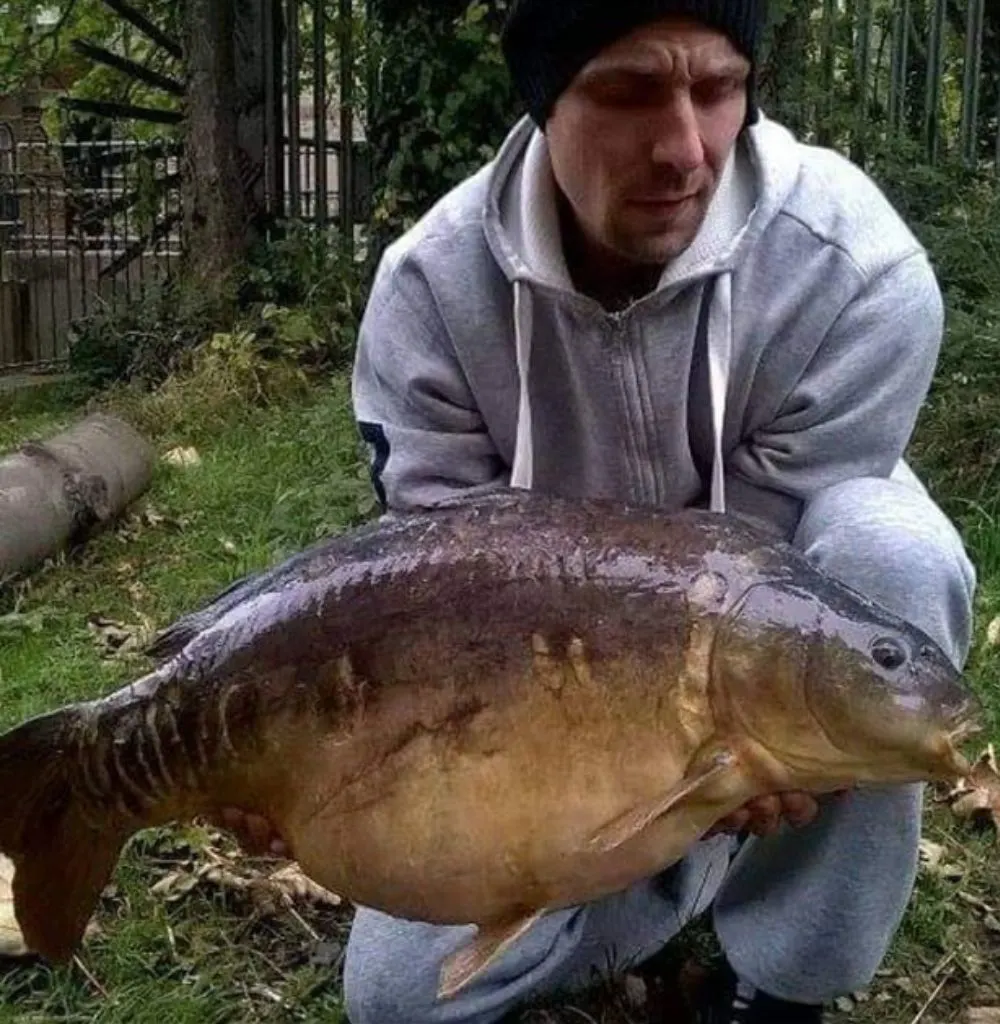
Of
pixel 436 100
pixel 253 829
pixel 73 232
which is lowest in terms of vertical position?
pixel 73 232

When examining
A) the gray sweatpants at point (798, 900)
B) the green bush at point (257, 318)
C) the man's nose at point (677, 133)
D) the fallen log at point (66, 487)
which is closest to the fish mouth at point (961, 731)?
the gray sweatpants at point (798, 900)

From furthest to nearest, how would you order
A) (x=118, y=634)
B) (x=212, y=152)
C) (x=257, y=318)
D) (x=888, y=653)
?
(x=212, y=152) < (x=257, y=318) < (x=118, y=634) < (x=888, y=653)

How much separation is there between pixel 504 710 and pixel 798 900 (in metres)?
0.75

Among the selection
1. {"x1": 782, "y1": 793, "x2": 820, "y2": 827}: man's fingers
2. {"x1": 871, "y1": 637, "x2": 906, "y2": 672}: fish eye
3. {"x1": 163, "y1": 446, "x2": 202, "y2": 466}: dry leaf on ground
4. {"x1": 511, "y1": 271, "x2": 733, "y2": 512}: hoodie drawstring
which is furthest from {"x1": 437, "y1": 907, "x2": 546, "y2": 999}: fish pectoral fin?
{"x1": 163, "y1": 446, "x2": 202, "y2": 466}: dry leaf on ground

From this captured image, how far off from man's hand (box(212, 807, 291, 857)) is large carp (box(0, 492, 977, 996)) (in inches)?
0.7

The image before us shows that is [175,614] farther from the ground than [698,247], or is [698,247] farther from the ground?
[698,247]

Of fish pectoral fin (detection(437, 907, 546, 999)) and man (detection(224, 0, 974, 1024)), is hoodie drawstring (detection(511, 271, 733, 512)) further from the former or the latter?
fish pectoral fin (detection(437, 907, 546, 999))

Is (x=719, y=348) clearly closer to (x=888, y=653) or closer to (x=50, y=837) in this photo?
(x=888, y=653)

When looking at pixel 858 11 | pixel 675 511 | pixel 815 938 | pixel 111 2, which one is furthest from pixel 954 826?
pixel 111 2

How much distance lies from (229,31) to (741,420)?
659cm

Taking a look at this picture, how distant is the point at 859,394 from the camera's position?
2352 millimetres

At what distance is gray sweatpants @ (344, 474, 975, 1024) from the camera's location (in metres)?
2.18

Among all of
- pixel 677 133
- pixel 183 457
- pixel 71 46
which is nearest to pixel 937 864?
pixel 677 133

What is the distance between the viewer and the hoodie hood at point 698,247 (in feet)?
7.57
